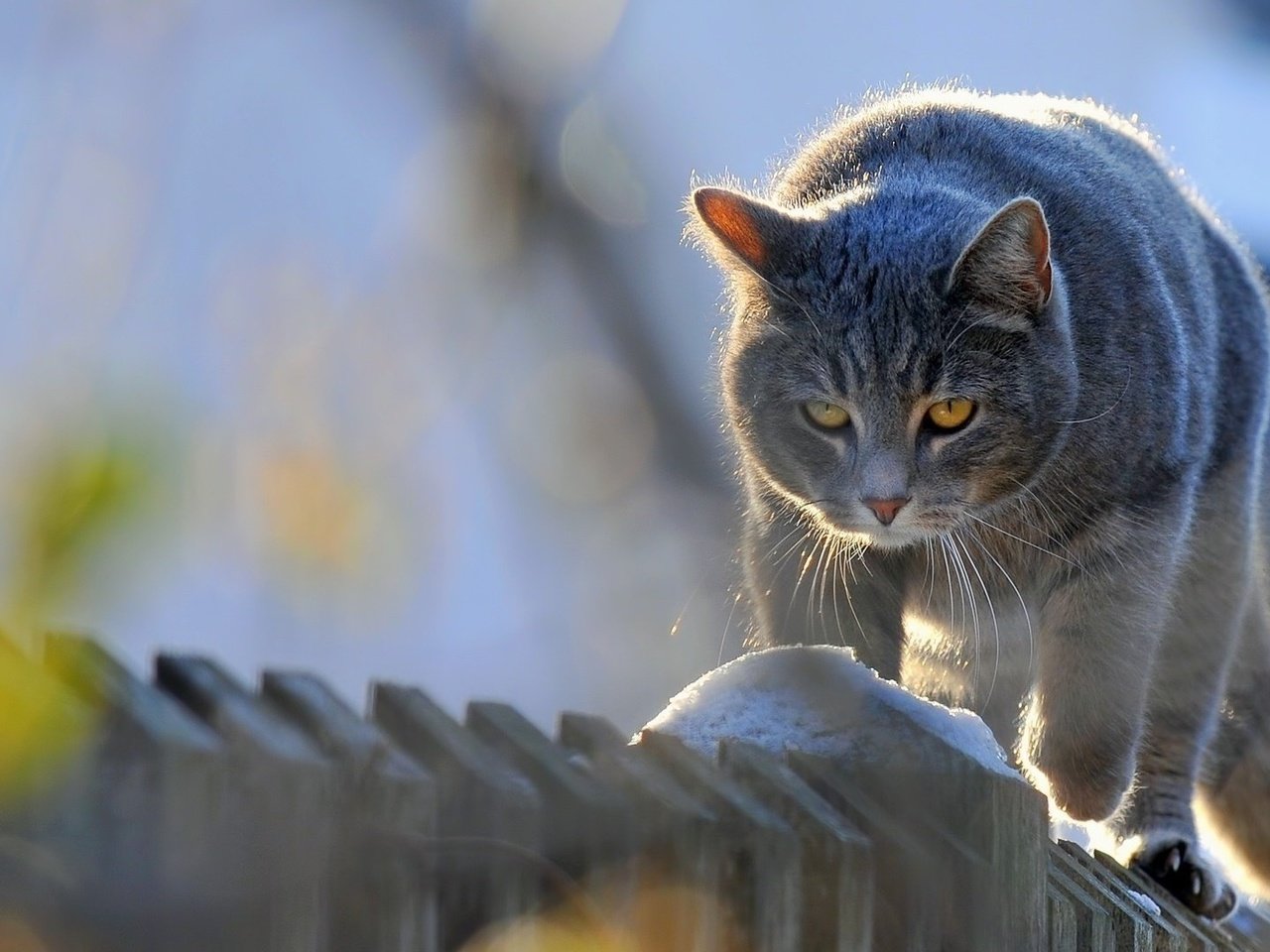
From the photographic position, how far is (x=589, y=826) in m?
1.15

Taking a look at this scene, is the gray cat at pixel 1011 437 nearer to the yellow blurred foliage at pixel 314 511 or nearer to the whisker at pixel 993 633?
the whisker at pixel 993 633

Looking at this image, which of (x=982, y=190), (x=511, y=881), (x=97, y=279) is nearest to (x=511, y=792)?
(x=511, y=881)

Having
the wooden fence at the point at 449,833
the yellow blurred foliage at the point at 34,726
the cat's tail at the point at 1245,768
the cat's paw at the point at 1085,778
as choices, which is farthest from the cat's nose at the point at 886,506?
the yellow blurred foliage at the point at 34,726

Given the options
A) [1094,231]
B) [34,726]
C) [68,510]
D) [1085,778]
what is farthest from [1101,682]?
[68,510]

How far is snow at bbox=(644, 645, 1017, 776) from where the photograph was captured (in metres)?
1.55

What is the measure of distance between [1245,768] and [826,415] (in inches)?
57.7

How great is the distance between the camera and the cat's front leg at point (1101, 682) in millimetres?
2816

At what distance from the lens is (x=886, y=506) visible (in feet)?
8.60

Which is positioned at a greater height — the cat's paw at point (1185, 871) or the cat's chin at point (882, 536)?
the cat's chin at point (882, 536)

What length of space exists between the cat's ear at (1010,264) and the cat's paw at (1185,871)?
105 centimetres

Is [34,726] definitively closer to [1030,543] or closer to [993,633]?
[1030,543]

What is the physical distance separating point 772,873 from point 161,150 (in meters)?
3.54

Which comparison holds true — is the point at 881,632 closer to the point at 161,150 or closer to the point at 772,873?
the point at 772,873

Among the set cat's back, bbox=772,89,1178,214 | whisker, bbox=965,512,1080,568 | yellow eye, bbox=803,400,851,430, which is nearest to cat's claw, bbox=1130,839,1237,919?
whisker, bbox=965,512,1080,568
